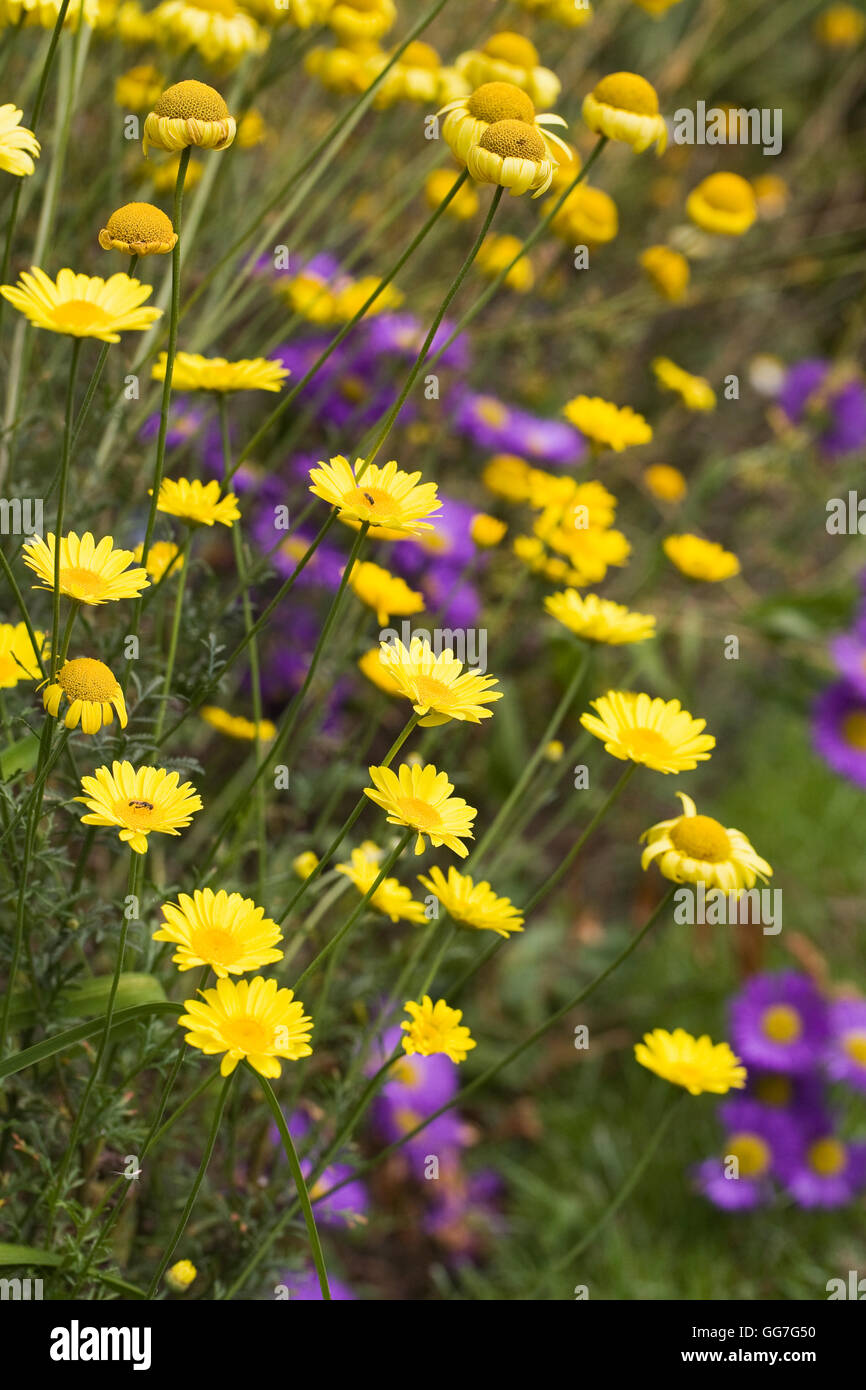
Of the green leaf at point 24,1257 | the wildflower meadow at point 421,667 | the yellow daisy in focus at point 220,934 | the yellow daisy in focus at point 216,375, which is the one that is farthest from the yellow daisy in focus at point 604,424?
the green leaf at point 24,1257

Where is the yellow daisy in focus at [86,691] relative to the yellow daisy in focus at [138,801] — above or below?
above

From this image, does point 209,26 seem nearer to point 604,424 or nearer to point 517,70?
point 517,70

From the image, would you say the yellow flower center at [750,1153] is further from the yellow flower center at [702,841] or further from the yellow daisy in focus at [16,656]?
the yellow daisy in focus at [16,656]

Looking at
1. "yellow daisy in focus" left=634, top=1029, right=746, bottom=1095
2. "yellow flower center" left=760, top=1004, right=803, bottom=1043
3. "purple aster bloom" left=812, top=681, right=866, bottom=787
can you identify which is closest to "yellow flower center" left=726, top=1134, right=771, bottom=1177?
"yellow flower center" left=760, top=1004, right=803, bottom=1043

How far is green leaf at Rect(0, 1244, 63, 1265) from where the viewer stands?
2.12 feet

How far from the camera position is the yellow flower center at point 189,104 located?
639 mm

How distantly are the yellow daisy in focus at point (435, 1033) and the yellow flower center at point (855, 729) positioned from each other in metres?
1.11

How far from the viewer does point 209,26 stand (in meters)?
0.93

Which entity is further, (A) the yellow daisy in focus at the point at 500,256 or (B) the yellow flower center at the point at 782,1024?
(B) the yellow flower center at the point at 782,1024

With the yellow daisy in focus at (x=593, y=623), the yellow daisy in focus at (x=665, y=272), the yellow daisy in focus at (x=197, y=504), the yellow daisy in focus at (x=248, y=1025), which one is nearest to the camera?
the yellow daisy in focus at (x=248, y=1025)

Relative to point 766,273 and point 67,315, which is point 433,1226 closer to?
point 67,315

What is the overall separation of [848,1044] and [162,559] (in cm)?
100
